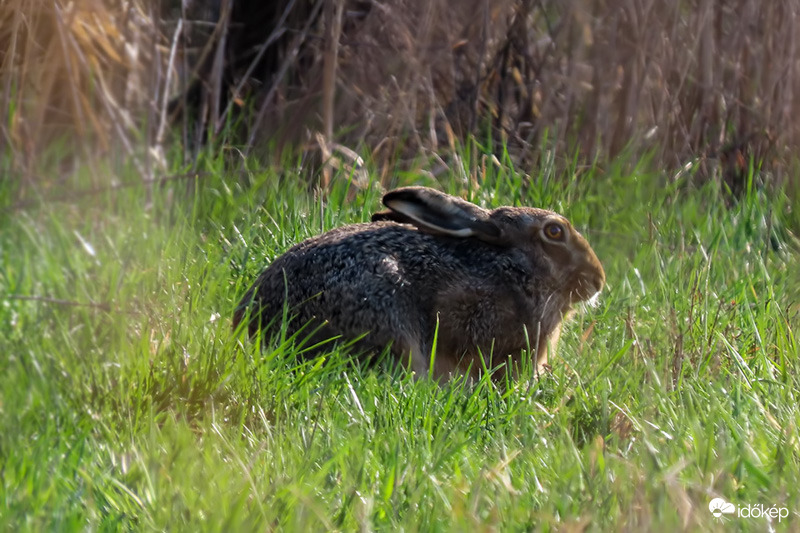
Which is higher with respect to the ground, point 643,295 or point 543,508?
point 543,508

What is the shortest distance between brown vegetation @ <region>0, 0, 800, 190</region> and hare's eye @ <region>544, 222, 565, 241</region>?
165 centimetres

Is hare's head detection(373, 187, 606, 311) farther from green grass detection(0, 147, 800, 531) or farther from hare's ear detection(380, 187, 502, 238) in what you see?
green grass detection(0, 147, 800, 531)

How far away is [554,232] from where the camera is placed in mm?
5105

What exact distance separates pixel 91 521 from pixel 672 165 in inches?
201

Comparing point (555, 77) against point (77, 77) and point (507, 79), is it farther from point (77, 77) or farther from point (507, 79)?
point (77, 77)

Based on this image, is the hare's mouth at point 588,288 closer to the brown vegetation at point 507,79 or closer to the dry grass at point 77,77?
the brown vegetation at point 507,79

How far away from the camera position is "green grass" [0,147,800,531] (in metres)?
2.77

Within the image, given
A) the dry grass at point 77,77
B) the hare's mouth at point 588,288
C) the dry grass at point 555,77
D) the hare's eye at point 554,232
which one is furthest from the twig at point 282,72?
the hare's mouth at point 588,288

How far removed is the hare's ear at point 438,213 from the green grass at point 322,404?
1.76ft

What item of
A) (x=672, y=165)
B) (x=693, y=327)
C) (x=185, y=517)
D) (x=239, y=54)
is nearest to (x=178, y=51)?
(x=239, y=54)

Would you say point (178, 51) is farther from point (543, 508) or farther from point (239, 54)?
point (543, 508)

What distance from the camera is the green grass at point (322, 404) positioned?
109 inches

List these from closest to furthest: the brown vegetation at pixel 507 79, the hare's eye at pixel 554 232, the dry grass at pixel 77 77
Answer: the hare's eye at pixel 554 232 < the dry grass at pixel 77 77 < the brown vegetation at pixel 507 79

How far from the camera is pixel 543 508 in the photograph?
279 centimetres
